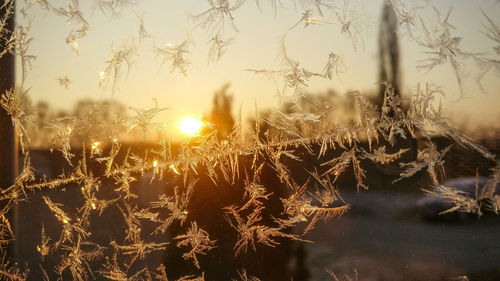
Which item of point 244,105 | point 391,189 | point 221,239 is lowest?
point 221,239

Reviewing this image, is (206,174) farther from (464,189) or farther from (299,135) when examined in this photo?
(464,189)

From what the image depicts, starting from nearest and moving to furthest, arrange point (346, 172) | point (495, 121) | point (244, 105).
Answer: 1. point (495, 121)
2. point (346, 172)
3. point (244, 105)

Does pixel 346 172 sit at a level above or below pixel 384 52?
below

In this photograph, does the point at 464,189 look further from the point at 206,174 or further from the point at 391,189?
the point at 206,174

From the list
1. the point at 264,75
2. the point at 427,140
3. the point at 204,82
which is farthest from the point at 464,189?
the point at 204,82

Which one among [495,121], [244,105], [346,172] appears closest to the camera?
[495,121]

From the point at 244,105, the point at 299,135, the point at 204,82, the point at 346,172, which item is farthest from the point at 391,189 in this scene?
the point at 204,82

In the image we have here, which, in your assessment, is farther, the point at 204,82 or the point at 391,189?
the point at 204,82
